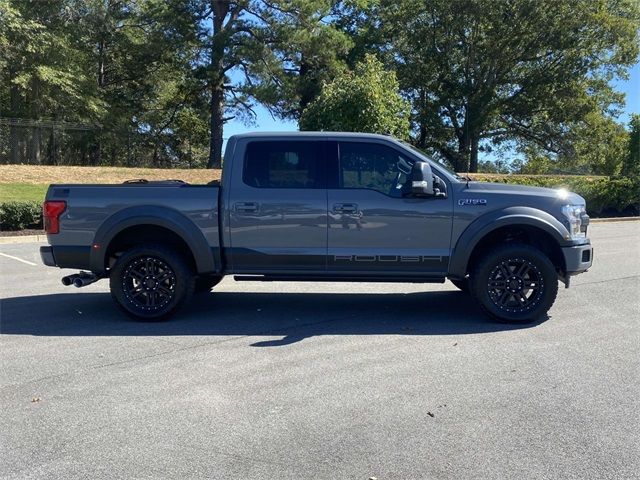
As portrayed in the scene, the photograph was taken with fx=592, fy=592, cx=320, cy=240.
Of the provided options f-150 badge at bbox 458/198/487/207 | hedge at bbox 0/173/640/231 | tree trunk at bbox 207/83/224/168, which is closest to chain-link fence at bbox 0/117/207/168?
tree trunk at bbox 207/83/224/168

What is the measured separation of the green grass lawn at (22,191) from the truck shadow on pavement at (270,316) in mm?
11588

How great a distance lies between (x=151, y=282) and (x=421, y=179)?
10.2ft

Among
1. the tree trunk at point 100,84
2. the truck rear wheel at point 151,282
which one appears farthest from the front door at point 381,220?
the tree trunk at point 100,84

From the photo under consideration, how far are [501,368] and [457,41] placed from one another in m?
36.8

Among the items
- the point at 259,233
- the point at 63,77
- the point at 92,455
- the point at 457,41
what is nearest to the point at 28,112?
the point at 63,77

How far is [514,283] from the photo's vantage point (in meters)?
6.32

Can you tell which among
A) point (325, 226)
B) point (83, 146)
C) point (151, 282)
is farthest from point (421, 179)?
point (83, 146)

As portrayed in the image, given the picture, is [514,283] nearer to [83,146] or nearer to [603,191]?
[603,191]

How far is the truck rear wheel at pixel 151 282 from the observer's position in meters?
6.43

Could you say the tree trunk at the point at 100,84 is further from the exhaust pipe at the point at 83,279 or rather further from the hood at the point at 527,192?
the hood at the point at 527,192

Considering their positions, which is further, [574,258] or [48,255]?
[48,255]

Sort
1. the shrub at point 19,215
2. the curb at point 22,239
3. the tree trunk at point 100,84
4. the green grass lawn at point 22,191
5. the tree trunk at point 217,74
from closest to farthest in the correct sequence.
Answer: the curb at point 22,239 → the shrub at point 19,215 → the green grass lawn at point 22,191 → the tree trunk at point 217,74 → the tree trunk at point 100,84

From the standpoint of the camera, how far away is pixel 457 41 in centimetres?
3822

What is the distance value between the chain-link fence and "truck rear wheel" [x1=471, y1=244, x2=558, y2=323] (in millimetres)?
27621
